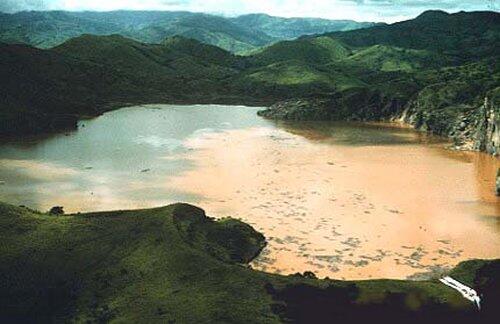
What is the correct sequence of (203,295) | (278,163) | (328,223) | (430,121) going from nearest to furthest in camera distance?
(203,295)
(328,223)
(278,163)
(430,121)

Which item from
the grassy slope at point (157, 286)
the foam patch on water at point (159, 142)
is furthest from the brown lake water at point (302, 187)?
the grassy slope at point (157, 286)

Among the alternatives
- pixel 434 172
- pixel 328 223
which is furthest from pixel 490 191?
pixel 328 223

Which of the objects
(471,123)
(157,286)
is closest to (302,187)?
(157,286)

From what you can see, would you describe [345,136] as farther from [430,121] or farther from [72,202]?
[72,202]

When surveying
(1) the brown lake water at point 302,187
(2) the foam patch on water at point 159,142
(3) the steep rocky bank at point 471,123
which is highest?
(3) the steep rocky bank at point 471,123

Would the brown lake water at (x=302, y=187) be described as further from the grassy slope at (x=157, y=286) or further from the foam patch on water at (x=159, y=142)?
the grassy slope at (x=157, y=286)

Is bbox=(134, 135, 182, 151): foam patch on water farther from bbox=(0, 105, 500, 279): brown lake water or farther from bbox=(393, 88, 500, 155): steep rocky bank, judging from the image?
bbox=(393, 88, 500, 155): steep rocky bank
